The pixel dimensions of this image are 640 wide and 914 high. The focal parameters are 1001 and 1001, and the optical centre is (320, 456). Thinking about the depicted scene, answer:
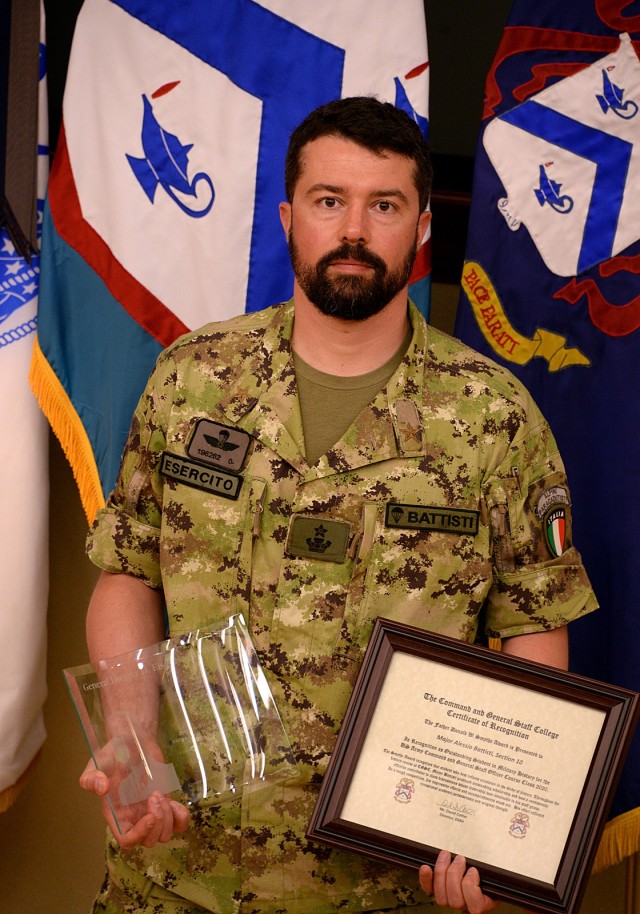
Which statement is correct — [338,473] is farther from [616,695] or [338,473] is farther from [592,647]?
[592,647]

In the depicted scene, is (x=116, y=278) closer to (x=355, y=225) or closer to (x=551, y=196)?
(x=355, y=225)

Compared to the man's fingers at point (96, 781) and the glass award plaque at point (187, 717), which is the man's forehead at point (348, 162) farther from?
the man's fingers at point (96, 781)

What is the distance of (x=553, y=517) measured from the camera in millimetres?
1451

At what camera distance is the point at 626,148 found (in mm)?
1808

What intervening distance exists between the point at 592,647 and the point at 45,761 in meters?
1.40

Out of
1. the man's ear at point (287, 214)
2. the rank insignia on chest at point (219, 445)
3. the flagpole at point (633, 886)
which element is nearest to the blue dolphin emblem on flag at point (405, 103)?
the man's ear at point (287, 214)

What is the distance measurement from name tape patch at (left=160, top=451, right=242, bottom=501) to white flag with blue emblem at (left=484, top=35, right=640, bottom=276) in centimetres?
81

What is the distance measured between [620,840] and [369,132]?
1256 mm

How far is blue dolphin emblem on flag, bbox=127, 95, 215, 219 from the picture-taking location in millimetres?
1981

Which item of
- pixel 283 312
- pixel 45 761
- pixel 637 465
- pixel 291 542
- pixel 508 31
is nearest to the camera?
pixel 291 542

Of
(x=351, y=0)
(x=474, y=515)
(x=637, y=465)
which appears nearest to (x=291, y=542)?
(x=474, y=515)

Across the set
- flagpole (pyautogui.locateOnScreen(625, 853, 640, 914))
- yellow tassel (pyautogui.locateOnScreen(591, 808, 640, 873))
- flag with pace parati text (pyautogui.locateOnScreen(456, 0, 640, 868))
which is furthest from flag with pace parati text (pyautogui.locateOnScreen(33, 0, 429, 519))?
flagpole (pyautogui.locateOnScreen(625, 853, 640, 914))

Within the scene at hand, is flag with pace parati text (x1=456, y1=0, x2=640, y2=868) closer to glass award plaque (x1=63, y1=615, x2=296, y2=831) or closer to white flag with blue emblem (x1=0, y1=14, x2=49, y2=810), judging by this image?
glass award plaque (x1=63, y1=615, x2=296, y2=831)

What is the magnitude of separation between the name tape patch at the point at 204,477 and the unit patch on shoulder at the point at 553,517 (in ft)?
1.45
